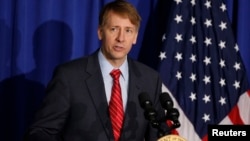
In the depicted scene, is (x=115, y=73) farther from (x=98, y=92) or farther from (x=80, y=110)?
(x=80, y=110)

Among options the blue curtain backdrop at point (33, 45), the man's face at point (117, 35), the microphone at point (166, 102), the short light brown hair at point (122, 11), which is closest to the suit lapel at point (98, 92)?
the man's face at point (117, 35)

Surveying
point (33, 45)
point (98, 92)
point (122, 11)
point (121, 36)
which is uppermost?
point (122, 11)

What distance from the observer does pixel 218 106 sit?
2887mm

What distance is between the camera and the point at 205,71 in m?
2.88

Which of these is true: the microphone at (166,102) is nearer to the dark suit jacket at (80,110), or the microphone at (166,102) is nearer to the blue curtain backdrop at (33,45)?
the dark suit jacket at (80,110)

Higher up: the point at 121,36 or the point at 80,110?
the point at 121,36

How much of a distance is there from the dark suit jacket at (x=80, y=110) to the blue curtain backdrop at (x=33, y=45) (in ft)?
2.63

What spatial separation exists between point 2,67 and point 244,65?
159 cm

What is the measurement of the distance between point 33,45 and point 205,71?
1.13 metres

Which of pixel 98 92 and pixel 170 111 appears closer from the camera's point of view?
pixel 170 111

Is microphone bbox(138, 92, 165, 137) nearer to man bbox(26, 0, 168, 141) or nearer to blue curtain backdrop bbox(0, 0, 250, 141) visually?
man bbox(26, 0, 168, 141)

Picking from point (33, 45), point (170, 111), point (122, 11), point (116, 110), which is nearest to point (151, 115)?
point (170, 111)

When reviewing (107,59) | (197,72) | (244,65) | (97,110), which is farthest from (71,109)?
(244,65)

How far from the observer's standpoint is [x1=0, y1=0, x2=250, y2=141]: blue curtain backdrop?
2.71m
